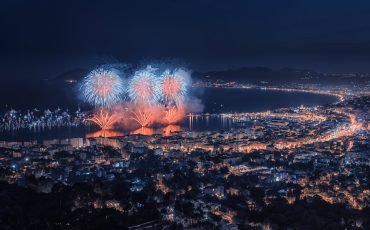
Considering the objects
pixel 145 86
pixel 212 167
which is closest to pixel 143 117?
pixel 145 86

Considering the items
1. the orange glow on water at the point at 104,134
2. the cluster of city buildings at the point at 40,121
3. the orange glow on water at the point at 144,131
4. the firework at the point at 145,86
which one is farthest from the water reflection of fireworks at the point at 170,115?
the firework at the point at 145,86

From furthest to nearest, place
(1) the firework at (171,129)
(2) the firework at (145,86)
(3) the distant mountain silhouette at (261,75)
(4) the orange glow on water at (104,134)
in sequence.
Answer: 1. (3) the distant mountain silhouette at (261,75)
2. (1) the firework at (171,129)
3. (4) the orange glow on water at (104,134)
4. (2) the firework at (145,86)

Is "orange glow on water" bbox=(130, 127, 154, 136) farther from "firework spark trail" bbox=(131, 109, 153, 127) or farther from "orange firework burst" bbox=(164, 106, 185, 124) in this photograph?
"orange firework burst" bbox=(164, 106, 185, 124)

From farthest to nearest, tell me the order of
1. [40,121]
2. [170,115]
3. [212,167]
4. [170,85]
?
[40,121] < [170,115] < [170,85] < [212,167]

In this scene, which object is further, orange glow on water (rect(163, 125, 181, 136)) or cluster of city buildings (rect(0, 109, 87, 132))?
cluster of city buildings (rect(0, 109, 87, 132))

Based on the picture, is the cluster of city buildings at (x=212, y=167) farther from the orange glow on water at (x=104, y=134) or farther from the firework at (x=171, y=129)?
the firework at (x=171, y=129)

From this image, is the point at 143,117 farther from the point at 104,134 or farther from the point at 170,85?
the point at 170,85

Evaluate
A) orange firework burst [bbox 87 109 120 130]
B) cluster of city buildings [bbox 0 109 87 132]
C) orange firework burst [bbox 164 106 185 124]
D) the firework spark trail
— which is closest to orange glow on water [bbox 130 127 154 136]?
the firework spark trail

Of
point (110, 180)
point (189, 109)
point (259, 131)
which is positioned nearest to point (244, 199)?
point (110, 180)
